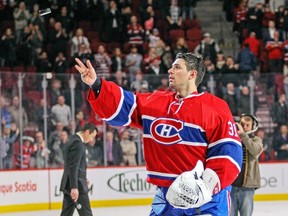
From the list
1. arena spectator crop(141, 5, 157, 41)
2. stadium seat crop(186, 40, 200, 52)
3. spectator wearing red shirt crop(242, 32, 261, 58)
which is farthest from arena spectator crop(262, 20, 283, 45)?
arena spectator crop(141, 5, 157, 41)

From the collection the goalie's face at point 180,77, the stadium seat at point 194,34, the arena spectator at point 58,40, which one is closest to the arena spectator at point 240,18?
the stadium seat at point 194,34

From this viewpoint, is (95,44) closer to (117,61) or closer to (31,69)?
(117,61)

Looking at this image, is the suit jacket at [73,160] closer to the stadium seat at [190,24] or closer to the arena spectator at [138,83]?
the arena spectator at [138,83]

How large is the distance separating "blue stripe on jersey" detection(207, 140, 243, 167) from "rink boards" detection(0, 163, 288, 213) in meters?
7.77

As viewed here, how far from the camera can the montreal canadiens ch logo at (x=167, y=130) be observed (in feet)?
15.3

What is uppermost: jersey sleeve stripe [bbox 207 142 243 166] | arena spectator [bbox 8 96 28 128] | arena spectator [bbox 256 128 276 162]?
jersey sleeve stripe [bbox 207 142 243 166]

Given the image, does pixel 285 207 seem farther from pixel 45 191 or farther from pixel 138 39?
pixel 138 39

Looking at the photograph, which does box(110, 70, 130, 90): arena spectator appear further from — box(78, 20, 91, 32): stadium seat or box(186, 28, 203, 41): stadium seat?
box(186, 28, 203, 41): stadium seat

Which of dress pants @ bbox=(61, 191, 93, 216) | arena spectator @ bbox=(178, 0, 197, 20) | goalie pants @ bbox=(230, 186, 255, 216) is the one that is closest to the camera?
goalie pants @ bbox=(230, 186, 255, 216)

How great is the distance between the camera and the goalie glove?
4.46 meters

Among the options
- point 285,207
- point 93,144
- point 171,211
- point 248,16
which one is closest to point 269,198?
point 285,207

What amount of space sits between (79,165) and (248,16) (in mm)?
9788

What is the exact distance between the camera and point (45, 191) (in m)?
12.4

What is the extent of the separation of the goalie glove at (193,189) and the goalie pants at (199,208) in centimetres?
12
